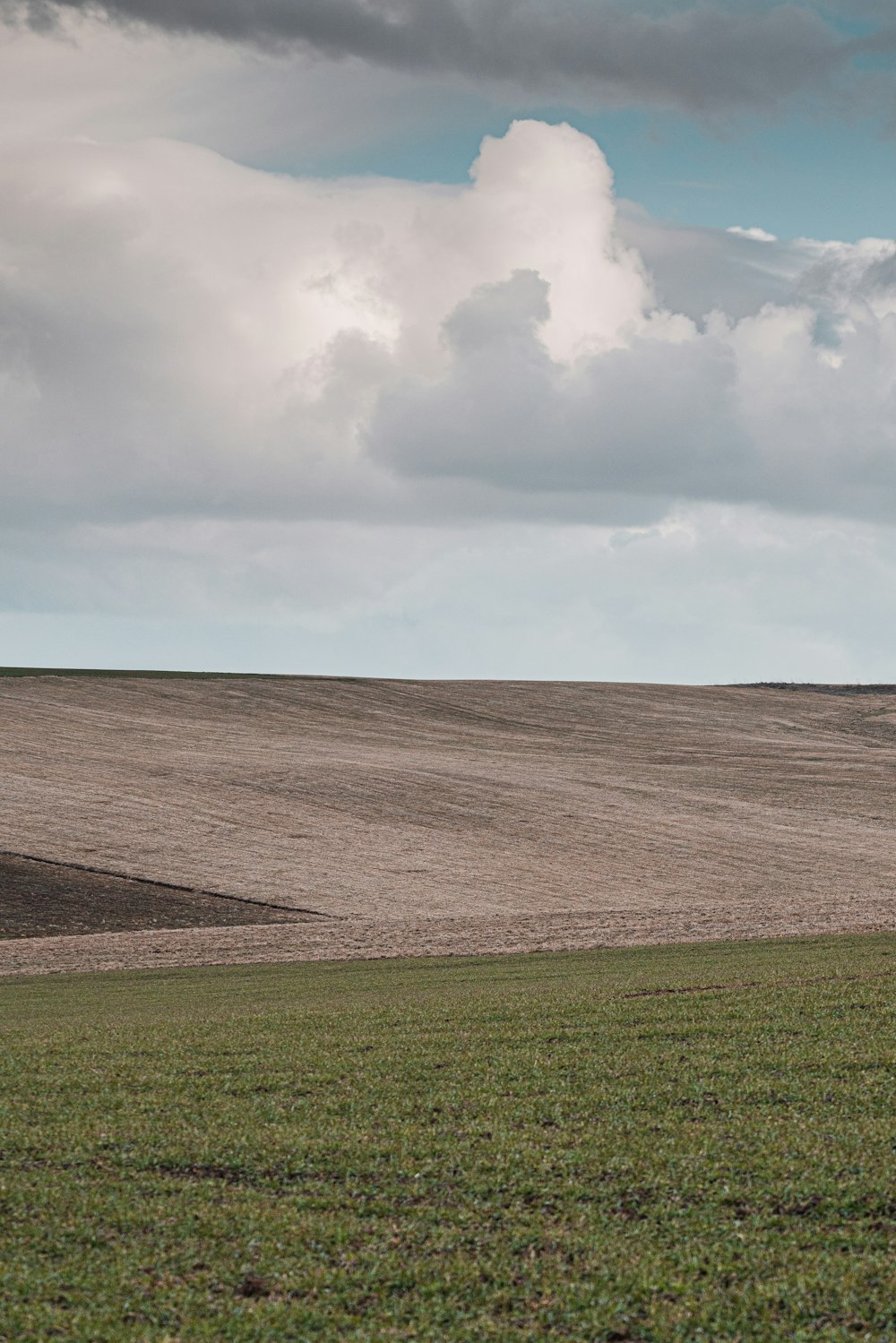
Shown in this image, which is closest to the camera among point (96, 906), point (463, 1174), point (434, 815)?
point (463, 1174)

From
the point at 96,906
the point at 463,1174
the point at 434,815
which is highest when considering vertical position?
the point at 463,1174

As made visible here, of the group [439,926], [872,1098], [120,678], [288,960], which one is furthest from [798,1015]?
[120,678]

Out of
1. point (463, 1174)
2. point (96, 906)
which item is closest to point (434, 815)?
point (96, 906)

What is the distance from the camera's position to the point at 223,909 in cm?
3672

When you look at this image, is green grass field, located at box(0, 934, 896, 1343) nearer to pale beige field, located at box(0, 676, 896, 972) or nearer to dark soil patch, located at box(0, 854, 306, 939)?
pale beige field, located at box(0, 676, 896, 972)

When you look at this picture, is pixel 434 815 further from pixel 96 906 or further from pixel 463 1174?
pixel 463 1174

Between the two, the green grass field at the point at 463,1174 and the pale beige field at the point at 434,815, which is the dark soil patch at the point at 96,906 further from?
the green grass field at the point at 463,1174

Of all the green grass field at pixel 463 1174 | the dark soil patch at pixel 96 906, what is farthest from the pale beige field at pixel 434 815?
the green grass field at pixel 463 1174

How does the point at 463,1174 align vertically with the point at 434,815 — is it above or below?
above

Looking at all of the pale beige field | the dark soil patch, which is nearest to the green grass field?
the pale beige field

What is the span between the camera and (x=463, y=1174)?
10.3 m

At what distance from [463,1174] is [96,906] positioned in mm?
28257

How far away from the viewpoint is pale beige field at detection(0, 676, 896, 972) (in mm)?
33094

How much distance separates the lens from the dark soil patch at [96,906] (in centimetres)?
3444
